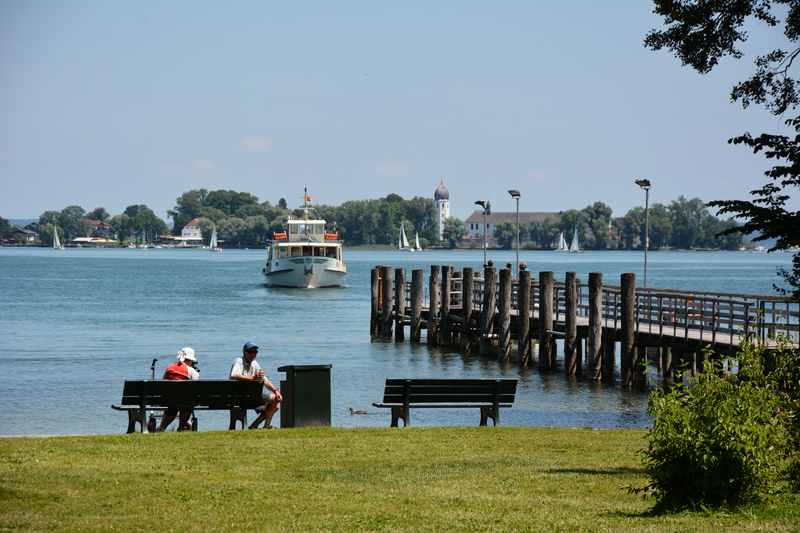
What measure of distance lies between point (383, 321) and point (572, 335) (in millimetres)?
Result: 17638

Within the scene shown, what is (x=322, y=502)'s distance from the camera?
11734mm

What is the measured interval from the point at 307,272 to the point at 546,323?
58242 mm

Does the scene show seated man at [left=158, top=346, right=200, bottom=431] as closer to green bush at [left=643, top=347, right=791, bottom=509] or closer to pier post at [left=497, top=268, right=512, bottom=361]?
green bush at [left=643, top=347, right=791, bottom=509]

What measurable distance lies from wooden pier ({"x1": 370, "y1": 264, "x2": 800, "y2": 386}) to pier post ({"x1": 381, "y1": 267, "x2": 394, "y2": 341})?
1.5 inches

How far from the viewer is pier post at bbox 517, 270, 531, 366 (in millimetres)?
37906

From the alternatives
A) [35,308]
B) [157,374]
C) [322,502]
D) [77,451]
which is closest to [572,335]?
[157,374]

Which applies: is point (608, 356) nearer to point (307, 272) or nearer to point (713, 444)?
point (713, 444)

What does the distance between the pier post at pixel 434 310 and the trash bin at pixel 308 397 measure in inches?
1146

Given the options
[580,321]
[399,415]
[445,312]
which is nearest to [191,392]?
[399,415]

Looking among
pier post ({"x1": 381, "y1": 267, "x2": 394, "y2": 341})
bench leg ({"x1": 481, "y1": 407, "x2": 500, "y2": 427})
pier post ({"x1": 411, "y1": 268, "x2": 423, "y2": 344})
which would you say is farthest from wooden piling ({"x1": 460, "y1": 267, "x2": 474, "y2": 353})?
bench leg ({"x1": 481, "y1": 407, "x2": 500, "y2": 427})

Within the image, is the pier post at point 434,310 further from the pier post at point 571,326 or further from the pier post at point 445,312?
the pier post at point 571,326

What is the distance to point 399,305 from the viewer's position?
52.6m

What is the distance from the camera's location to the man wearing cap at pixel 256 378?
18703 mm

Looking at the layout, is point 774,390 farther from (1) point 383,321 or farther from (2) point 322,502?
(1) point 383,321
